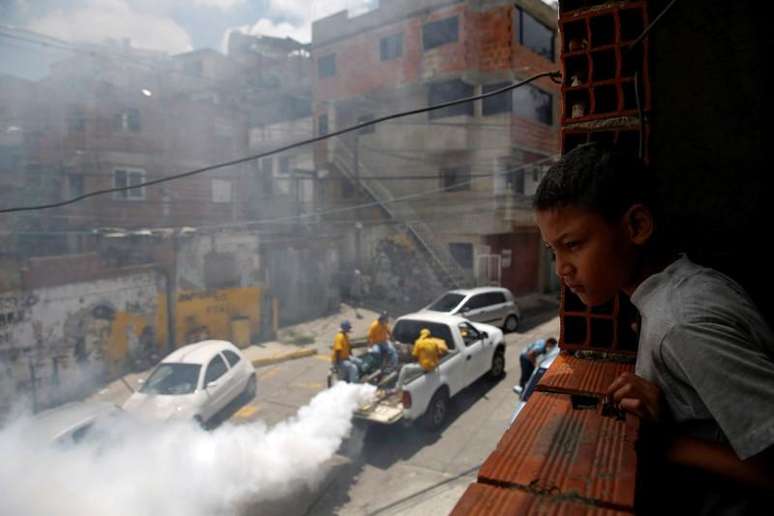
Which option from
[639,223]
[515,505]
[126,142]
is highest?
[126,142]

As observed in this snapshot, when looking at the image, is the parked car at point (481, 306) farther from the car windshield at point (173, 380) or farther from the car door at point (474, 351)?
the car windshield at point (173, 380)

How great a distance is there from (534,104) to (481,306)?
33.4ft

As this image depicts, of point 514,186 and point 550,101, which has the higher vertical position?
point 550,101

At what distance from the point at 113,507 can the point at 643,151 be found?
7.04 metres

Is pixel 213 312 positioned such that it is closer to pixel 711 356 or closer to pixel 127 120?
pixel 127 120

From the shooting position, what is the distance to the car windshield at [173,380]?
29.8 feet

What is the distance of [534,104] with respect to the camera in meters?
20.1

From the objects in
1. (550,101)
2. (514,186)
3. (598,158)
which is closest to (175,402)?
(598,158)

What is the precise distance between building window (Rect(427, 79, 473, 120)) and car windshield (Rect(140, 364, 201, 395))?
573 inches

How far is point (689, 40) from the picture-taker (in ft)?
6.94

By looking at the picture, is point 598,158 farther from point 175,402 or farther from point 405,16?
point 405,16

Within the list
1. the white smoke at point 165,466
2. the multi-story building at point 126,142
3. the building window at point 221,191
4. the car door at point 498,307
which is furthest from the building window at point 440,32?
the white smoke at point 165,466

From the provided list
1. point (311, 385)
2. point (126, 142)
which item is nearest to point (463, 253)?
point (311, 385)

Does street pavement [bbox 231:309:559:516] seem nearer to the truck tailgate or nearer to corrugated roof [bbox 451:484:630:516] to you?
the truck tailgate
